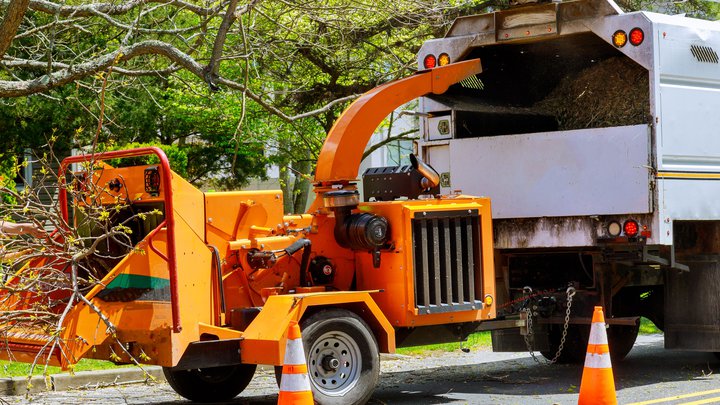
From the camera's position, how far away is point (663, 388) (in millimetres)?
9445

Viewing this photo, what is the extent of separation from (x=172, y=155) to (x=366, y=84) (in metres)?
3.53

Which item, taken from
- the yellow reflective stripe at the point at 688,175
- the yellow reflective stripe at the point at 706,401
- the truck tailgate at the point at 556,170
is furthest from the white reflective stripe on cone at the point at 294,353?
the yellow reflective stripe at the point at 688,175

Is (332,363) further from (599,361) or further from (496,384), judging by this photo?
(496,384)

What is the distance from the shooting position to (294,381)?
6.32 meters

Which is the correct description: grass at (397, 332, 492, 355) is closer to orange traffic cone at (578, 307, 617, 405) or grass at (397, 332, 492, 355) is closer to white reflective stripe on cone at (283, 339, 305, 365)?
orange traffic cone at (578, 307, 617, 405)

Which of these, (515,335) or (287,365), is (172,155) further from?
(287,365)

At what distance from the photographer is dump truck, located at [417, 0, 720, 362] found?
922 cm

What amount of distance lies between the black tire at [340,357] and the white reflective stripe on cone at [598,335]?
1704 millimetres

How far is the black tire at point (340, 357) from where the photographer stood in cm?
789

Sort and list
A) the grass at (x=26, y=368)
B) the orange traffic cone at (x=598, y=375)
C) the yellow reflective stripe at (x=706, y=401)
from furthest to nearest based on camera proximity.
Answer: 1. the grass at (x=26, y=368)
2. the yellow reflective stripe at (x=706, y=401)
3. the orange traffic cone at (x=598, y=375)

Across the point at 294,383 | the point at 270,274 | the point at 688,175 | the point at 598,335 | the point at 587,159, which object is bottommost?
the point at 294,383

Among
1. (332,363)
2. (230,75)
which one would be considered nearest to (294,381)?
(332,363)

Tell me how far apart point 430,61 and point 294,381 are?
4.78m

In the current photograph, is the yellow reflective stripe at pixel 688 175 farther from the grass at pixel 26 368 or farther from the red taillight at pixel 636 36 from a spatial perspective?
the grass at pixel 26 368
